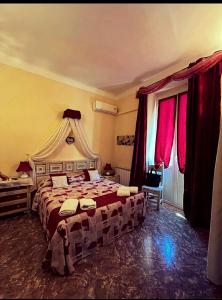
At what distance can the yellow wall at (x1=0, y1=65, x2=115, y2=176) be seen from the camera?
295 cm

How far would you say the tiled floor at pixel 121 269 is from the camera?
4.67 feet

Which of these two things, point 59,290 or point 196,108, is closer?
point 59,290

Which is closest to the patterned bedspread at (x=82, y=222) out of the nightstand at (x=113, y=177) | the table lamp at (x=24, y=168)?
the table lamp at (x=24, y=168)

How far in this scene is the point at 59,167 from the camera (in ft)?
11.7

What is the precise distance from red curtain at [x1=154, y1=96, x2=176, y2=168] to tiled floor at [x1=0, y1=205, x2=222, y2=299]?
162 centimetres

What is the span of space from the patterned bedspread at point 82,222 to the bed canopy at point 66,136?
0.65m

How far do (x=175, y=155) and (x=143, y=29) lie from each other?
248cm

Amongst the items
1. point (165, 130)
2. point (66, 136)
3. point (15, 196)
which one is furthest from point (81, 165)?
point (165, 130)

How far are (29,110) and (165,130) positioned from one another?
3104 mm

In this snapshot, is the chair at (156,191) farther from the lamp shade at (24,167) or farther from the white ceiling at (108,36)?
the lamp shade at (24,167)

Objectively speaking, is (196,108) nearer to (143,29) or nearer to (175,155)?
(175,155)

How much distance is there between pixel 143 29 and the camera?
6.68 feet

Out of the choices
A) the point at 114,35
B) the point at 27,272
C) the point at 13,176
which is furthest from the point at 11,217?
the point at 114,35

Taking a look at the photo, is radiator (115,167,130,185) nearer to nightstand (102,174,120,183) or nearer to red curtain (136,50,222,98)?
nightstand (102,174,120,183)
